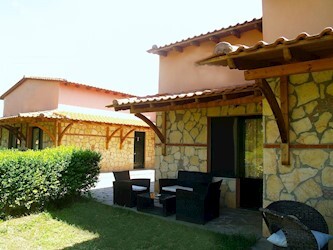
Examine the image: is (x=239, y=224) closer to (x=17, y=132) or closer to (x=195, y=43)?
(x=195, y=43)

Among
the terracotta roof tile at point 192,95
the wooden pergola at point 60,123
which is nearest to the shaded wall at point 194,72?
the terracotta roof tile at point 192,95

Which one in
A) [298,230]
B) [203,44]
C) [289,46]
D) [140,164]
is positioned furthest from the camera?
[140,164]

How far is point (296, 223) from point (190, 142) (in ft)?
17.3

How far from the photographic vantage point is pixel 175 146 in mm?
8508

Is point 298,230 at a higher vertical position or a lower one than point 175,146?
lower

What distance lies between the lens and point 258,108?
6898mm

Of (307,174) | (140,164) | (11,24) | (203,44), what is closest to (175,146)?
(203,44)

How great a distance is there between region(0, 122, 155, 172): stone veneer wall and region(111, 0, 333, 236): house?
22.9 feet

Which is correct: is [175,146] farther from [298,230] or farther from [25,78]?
[25,78]

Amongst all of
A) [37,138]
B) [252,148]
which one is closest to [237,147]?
[252,148]

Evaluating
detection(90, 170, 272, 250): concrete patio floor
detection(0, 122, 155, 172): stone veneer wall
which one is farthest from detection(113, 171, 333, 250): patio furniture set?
detection(0, 122, 155, 172): stone veneer wall

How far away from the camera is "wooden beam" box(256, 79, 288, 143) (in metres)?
4.07

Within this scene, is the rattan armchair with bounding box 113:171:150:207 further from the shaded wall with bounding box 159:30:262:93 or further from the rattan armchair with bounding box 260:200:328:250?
the rattan armchair with bounding box 260:200:328:250

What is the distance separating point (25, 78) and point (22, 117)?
490 cm
